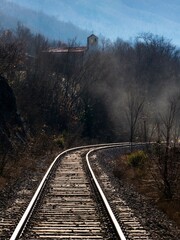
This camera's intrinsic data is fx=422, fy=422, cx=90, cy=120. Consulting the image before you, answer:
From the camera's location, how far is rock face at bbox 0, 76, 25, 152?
25.2 metres

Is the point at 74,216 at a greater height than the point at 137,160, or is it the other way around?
the point at 74,216

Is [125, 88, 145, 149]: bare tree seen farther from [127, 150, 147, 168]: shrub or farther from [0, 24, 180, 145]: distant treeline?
[127, 150, 147, 168]: shrub

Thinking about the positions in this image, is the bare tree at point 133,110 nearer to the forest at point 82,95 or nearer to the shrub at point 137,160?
the forest at point 82,95

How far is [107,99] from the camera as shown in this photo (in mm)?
68000

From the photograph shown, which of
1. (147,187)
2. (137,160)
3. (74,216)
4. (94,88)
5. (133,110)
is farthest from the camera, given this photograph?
(94,88)

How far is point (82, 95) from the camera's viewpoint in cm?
6303

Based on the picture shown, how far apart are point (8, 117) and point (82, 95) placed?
35572 mm

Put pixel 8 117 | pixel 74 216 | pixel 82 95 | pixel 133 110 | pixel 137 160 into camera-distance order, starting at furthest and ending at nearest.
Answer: pixel 82 95 < pixel 133 110 < pixel 8 117 < pixel 137 160 < pixel 74 216

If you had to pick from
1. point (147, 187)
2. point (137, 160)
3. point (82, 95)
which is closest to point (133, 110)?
point (82, 95)

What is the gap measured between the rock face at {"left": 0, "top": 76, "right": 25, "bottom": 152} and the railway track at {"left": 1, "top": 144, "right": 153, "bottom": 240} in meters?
10.6

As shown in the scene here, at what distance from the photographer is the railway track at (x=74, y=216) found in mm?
8305

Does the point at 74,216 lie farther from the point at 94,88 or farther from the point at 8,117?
the point at 94,88

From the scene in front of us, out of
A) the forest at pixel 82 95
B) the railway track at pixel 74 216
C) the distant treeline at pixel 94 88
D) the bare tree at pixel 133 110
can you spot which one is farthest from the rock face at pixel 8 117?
the railway track at pixel 74 216

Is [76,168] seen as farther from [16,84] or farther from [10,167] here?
[16,84]
